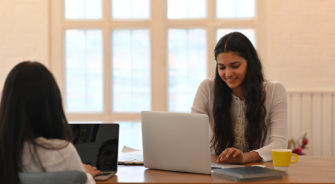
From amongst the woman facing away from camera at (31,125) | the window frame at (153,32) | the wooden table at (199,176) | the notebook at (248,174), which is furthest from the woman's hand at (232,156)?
the window frame at (153,32)

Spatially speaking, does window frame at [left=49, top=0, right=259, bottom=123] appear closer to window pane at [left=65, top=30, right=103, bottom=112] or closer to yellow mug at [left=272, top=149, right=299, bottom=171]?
window pane at [left=65, top=30, right=103, bottom=112]

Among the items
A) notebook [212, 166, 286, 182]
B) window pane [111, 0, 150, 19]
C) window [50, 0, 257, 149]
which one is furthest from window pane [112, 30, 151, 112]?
notebook [212, 166, 286, 182]

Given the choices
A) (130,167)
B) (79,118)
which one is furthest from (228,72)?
(79,118)

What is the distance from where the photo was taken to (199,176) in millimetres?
1756

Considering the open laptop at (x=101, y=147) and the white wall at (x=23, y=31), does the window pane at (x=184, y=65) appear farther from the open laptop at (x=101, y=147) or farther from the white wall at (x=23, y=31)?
the open laptop at (x=101, y=147)

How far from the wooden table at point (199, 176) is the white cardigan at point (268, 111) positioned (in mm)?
298

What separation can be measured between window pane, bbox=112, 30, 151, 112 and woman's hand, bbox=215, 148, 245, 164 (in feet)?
8.52

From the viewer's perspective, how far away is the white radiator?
14.0ft

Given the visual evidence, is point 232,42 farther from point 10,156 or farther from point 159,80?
point 159,80

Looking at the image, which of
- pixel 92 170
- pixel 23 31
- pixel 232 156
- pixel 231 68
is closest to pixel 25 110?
pixel 92 170

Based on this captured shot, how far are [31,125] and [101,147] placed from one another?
0.43 metres

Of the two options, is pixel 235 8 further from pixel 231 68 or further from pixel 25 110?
pixel 25 110

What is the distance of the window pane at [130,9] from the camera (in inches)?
180

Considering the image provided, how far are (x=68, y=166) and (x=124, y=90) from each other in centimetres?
316
